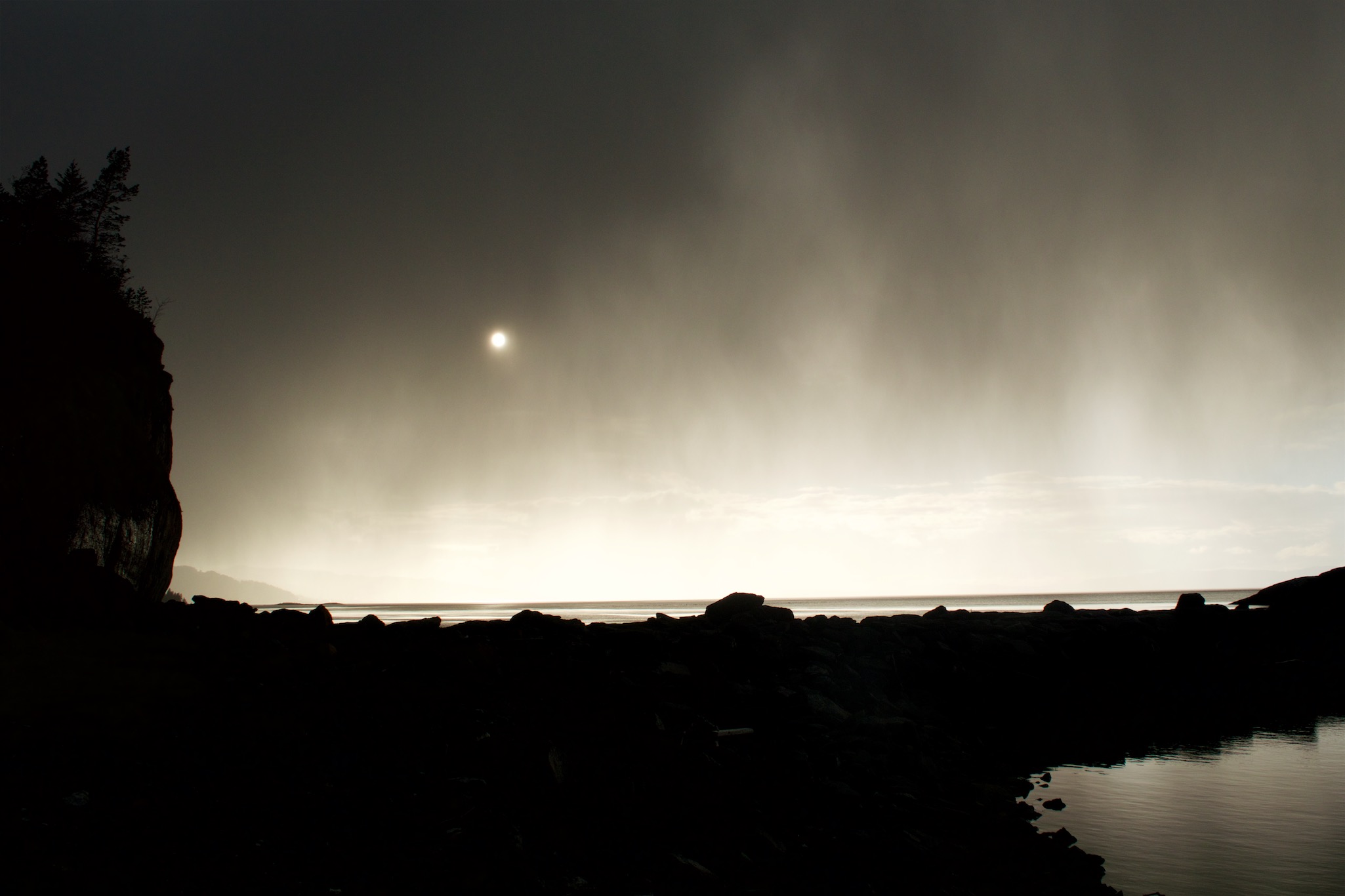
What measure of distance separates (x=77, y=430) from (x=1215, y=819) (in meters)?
28.8

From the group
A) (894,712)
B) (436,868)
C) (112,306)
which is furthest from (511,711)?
(112,306)

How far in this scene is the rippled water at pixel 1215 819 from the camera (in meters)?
10.2

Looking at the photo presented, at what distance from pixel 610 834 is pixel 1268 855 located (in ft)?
34.4

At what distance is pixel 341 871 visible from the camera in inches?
301

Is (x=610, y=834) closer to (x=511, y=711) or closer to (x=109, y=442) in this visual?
(x=511, y=711)

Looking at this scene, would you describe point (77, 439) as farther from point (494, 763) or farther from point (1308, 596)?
point (1308, 596)

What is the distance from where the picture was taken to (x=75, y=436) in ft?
65.9

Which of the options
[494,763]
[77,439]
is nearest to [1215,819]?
[494,763]

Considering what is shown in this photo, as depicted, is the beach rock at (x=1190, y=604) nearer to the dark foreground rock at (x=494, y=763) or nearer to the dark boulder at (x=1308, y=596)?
the dark boulder at (x=1308, y=596)

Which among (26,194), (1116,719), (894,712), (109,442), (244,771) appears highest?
(26,194)

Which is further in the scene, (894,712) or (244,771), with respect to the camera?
(894,712)

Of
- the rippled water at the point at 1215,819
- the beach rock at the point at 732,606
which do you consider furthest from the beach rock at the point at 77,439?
the rippled water at the point at 1215,819

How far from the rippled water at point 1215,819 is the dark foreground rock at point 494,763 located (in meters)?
0.85

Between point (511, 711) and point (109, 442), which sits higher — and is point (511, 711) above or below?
below
